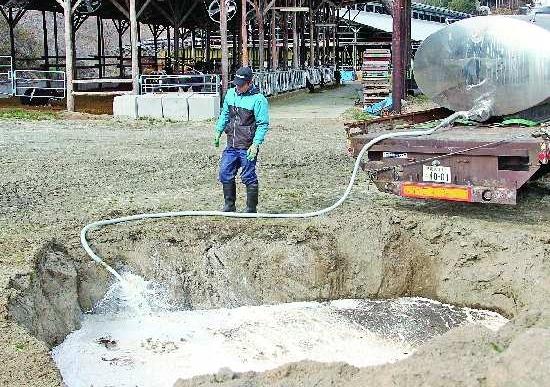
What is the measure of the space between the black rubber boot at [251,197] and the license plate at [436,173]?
6.03 ft

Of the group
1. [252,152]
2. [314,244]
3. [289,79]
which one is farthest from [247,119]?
[289,79]

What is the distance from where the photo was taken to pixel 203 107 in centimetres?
1842

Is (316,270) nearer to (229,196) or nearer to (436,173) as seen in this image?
(229,196)

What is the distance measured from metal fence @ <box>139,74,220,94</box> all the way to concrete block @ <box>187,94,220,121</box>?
1.61 metres

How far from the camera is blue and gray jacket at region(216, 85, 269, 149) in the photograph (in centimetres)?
796

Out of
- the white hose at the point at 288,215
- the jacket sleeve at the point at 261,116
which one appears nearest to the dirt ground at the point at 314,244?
the white hose at the point at 288,215

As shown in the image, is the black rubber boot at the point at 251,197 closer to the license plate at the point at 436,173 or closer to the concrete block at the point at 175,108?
the license plate at the point at 436,173

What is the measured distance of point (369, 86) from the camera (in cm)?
2102

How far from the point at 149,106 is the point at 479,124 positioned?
11836 millimetres

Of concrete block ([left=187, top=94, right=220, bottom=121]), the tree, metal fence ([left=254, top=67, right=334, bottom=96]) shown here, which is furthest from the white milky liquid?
the tree

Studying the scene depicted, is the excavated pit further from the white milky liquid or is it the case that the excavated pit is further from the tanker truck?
the tanker truck

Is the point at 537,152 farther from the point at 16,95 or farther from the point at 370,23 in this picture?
the point at 370,23

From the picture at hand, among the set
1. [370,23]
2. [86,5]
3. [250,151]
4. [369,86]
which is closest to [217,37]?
[370,23]

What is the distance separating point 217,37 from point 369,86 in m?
24.3
